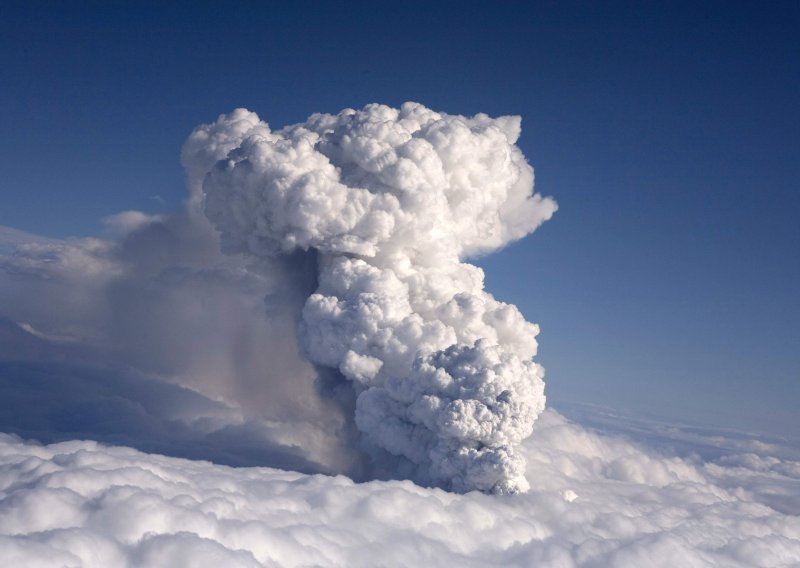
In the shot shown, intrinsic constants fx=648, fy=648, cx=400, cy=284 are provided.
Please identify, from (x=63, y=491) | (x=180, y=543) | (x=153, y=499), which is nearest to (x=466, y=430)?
(x=180, y=543)

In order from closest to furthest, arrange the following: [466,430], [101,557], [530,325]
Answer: [101,557]
[466,430]
[530,325]

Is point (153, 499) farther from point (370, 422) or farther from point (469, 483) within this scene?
point (469, 483)

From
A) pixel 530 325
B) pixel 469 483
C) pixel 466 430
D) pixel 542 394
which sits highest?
pixel 530 325

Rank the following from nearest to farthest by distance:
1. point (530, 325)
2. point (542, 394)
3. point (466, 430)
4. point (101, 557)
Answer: point (101, 557) → point (466, 430) → point (542, 394) → point (530, 325)

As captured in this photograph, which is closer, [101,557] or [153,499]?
[101,557]

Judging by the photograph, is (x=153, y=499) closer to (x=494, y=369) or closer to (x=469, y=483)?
(x=469, y=483)

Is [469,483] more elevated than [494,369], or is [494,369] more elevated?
[494,369]

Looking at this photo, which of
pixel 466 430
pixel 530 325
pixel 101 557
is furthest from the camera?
pixel 530 325

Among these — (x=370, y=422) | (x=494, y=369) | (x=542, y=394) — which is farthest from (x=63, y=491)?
(x=542, y=394)

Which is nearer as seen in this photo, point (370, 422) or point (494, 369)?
point (494, 369)
